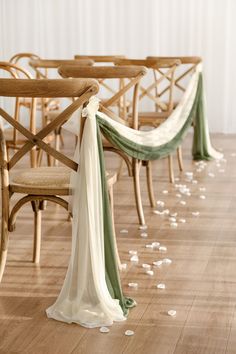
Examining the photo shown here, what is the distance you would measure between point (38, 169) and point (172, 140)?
1631mm

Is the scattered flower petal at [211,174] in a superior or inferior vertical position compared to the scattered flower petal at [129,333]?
inferior

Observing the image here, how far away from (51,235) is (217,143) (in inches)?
138

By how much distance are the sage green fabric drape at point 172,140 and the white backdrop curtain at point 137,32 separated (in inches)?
67.7

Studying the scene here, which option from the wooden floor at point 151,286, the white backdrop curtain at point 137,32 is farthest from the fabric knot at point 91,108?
the white backdrop curtain at point 137,32

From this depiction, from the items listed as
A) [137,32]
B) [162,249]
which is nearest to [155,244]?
[162,249]

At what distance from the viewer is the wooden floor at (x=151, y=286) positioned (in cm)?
288

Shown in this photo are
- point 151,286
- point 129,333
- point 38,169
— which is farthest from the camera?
point 38,169

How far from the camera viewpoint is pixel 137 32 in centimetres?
827

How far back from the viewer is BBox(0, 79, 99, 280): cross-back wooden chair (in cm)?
307

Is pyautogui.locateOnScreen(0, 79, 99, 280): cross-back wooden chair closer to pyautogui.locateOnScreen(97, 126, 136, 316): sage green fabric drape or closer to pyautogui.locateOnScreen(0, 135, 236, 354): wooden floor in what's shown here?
pyautogui.locateOnScreen(97, 126, 136, 316): sage green fabric drape

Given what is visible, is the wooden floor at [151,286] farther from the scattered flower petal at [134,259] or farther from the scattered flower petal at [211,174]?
the scattered flower petal at [211,174]

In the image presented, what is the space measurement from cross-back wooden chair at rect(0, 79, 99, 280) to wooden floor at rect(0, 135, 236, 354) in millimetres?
262

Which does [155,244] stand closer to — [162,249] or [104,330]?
[162,249]

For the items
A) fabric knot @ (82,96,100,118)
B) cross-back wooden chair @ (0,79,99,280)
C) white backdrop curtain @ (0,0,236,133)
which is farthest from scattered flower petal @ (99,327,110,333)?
white backdrop curtain @ (0,0,236,133)
